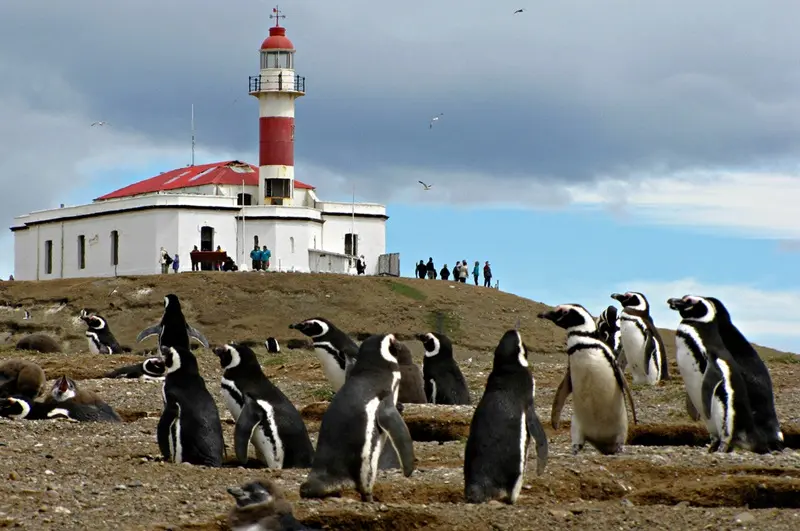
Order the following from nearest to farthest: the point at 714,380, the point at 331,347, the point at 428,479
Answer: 1. the point at 428,479
2. the point at 714,380
3. the point at 331,347

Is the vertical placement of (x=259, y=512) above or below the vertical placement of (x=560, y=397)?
below

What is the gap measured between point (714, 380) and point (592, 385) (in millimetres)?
1144

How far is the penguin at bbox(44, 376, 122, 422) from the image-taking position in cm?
1573

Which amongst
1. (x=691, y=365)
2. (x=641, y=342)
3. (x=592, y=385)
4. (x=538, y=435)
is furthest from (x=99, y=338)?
(x=538, y=435)

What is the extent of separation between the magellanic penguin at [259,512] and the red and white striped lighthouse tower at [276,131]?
190 feet

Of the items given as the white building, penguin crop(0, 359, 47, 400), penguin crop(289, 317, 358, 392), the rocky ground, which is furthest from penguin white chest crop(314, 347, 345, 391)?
the white building

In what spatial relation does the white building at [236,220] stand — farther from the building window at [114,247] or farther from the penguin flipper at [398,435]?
the penguin flipper at [398,435]

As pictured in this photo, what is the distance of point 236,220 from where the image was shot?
2539 inches

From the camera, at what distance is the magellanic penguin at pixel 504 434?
9.86m

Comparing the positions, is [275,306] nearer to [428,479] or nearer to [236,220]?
[236,220]

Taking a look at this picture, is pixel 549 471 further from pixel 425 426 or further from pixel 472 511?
pixel 425 426

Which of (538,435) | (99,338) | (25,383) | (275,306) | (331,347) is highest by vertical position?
(275,306)

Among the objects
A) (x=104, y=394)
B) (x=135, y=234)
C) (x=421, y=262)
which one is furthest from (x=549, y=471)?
(x=135, y=234)

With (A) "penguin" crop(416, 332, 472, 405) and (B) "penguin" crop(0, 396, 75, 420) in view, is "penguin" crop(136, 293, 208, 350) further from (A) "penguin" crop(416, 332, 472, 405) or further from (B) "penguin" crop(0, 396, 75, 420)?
(A) "penguin" crop(416, 332, 472, 405)
